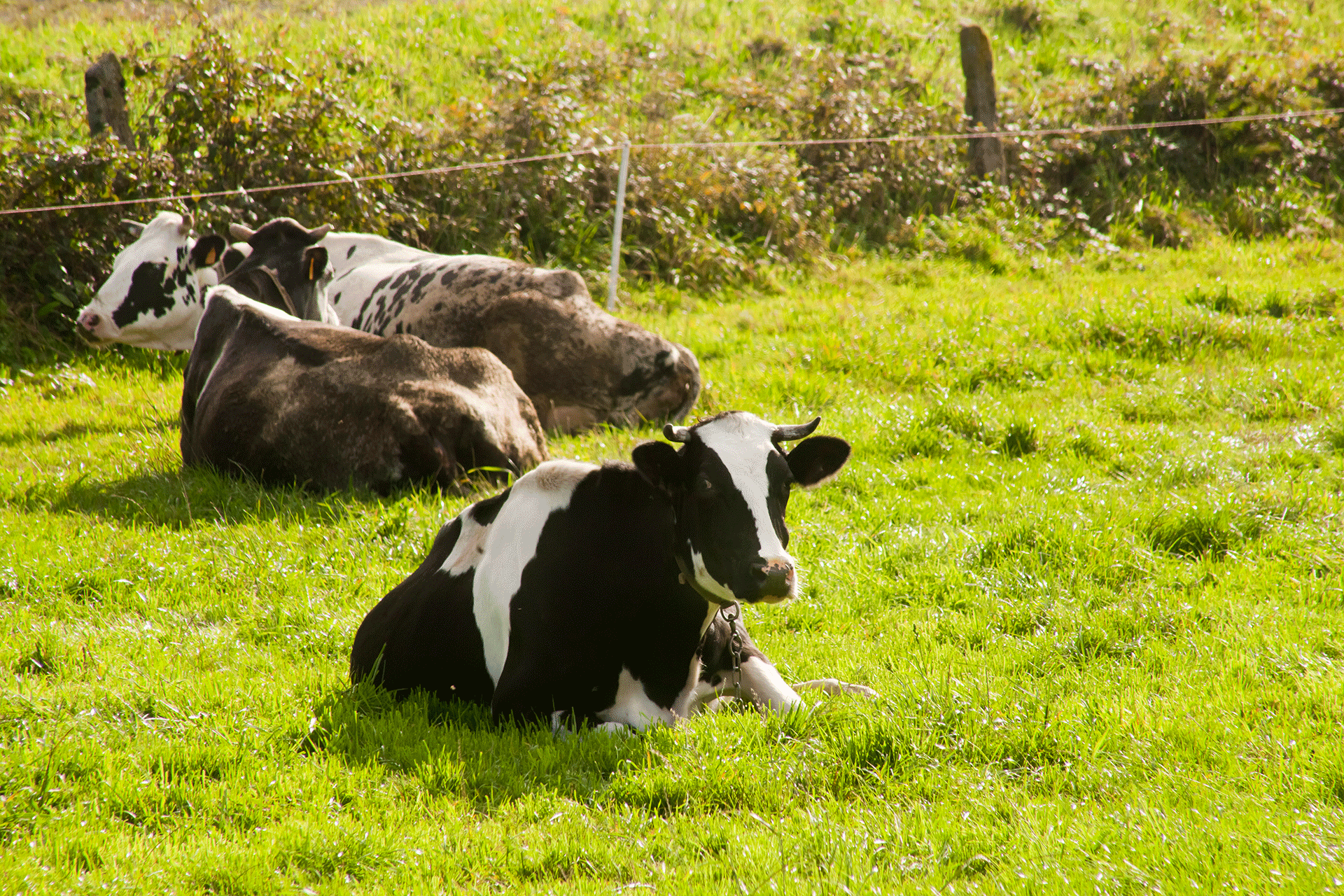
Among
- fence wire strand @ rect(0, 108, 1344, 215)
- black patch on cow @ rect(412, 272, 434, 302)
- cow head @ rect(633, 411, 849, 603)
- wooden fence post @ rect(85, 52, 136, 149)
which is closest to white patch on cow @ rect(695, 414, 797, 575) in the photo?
cow head @ rect(633, 411, 849, 603)

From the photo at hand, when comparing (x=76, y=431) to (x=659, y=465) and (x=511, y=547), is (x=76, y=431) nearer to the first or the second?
(x=511, y=547)

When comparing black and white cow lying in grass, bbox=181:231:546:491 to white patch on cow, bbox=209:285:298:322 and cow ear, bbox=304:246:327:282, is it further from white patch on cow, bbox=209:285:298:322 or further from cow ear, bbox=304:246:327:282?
cow ear, bbox=304:246:327:282

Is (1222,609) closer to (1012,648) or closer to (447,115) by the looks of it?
(1012,648)

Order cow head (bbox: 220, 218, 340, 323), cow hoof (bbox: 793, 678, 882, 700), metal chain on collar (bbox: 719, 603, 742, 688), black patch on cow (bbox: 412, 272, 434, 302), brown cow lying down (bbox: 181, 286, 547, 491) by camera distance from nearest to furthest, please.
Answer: metal chain on collar (bbox: 719, 603, 742, 688) < cow hoof (bbox: 793, 678, 882, 700) < brown cow lying down (bbox: 181, 286, 547, 491) < cow head (bbox: 220, 218, 340, 323) < black patch on cow (bbox: 412, 272, 434, 302)

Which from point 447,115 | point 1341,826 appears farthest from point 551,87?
point 1341,826

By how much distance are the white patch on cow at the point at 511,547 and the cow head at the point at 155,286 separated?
19.2 ft

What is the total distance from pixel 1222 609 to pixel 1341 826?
188 cm

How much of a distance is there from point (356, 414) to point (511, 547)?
9.12 feet

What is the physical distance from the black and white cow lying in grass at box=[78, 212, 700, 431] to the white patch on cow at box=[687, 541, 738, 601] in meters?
4.42

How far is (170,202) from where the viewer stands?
398 inches

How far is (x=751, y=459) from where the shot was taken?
3793mm

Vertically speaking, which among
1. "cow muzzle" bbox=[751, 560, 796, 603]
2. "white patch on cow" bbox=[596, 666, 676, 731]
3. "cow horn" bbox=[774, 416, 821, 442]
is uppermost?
"cow horn" bbox=[774, 416, 821, 442]

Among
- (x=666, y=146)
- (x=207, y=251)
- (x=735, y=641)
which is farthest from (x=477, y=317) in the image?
(x=735, y=641)

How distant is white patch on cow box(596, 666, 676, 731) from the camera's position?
3963mm
